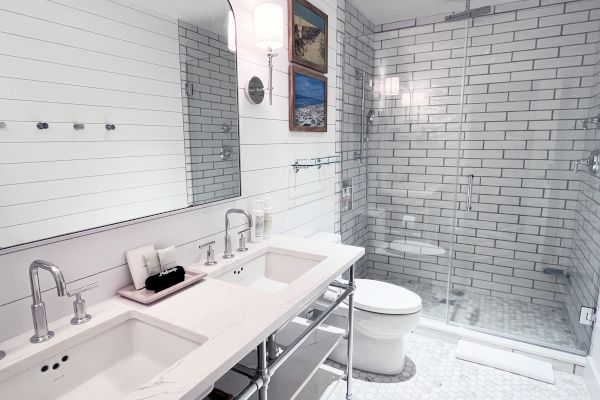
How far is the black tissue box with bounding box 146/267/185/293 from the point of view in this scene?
1.12 metres

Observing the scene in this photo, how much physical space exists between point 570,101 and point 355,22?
5.71ft

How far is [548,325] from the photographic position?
8.51ft

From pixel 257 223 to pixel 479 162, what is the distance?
2223 millimetres

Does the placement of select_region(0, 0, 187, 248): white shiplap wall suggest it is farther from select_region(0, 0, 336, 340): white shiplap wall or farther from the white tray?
the white tray

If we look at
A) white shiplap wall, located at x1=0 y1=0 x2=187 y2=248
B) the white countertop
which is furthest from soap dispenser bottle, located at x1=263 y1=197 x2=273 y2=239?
white shiplap wall, located at x1=0 y1=0 x2=187 y2=248

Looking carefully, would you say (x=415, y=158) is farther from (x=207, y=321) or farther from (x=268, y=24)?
(x=207, y=321)

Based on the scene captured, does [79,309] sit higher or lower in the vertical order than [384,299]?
higher

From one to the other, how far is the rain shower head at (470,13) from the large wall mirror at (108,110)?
2.09 m

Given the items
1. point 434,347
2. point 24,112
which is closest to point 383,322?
point 434,347

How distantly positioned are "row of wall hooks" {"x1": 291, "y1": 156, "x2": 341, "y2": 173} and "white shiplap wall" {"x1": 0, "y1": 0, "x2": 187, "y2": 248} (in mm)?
922

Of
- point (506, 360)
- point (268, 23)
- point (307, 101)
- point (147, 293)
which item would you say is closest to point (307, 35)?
point (307, 101)

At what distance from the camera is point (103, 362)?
3.24 feet

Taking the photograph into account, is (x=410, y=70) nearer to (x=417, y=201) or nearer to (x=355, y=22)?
(x=355, y=22)

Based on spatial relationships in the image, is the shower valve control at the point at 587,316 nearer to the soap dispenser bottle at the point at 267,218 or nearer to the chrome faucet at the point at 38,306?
the soap dispenser bottle at the point at 267,218
